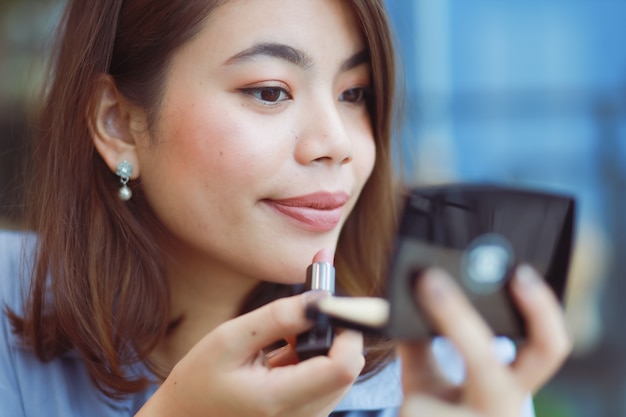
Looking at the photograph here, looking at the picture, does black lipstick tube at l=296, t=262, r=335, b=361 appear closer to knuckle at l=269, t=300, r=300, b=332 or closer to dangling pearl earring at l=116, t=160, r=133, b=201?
knuckle at l=269, t=300, r=300, b=332

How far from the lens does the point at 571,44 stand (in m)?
3.01

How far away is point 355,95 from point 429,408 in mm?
650

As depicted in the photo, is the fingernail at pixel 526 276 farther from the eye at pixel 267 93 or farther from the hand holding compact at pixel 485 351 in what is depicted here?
the eye at pixel 267 93

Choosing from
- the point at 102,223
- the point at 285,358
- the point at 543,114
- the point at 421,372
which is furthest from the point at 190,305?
the point at 543,114

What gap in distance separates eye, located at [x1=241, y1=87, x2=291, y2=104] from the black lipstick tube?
34cm

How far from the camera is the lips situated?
1.15m

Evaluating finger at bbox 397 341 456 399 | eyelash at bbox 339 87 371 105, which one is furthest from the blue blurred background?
finger at bbox 397 341 456 399

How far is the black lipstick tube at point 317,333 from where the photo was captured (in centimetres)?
85

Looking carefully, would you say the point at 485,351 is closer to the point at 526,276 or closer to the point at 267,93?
the point at 526,276

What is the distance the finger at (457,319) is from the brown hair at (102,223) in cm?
59

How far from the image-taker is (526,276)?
71 cm

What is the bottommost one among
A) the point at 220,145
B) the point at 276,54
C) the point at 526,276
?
the point at 526,276

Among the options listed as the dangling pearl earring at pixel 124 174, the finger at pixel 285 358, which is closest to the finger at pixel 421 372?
the finger at pixel 285 358

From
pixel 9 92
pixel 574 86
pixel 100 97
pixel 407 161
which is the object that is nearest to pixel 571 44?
pixel 574 86
